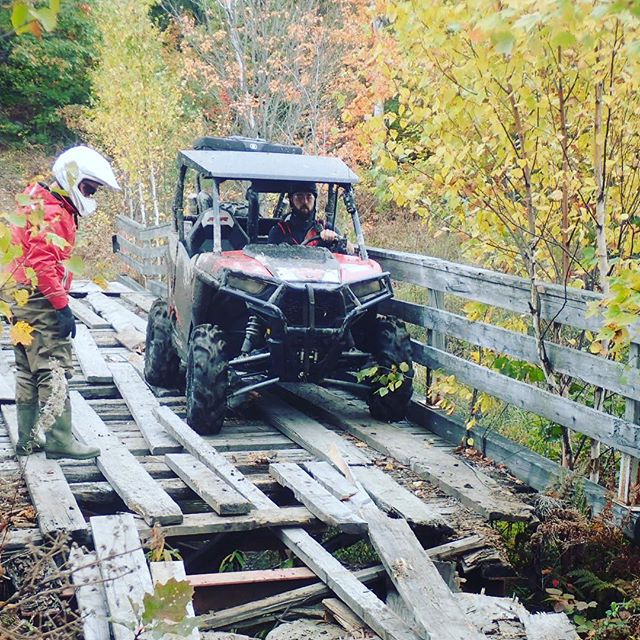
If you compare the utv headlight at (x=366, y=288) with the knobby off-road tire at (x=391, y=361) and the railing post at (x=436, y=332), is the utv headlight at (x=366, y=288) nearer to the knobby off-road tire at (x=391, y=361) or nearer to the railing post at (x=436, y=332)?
the knobby off-road tire at (x=391, y=361)

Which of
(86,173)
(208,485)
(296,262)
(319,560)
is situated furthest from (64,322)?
(319,560)

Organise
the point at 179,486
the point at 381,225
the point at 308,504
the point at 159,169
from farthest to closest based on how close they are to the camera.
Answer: the point at 381,225, the point at 159,169, the point at 179,486, the point at 308,504

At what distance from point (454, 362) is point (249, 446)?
1673 millimetres

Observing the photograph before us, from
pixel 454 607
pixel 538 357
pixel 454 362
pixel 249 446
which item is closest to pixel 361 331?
pixel 454 362

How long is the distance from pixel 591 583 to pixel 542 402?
4.18 feet

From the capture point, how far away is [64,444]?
6.23 meters

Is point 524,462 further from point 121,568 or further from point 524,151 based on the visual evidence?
point 121,568

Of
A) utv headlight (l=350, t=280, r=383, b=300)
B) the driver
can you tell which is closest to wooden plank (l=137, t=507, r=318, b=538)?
utv headlight (l=350, t=280, r=383, b=300)

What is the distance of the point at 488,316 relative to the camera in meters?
7.44

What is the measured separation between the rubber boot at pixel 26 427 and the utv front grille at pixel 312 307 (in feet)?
6.10

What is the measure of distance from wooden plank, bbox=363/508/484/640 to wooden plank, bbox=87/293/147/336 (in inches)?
252

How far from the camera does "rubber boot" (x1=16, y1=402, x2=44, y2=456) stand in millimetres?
6355

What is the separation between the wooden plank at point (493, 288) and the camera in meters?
5.73

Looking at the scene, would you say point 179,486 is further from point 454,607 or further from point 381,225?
point 381,225
